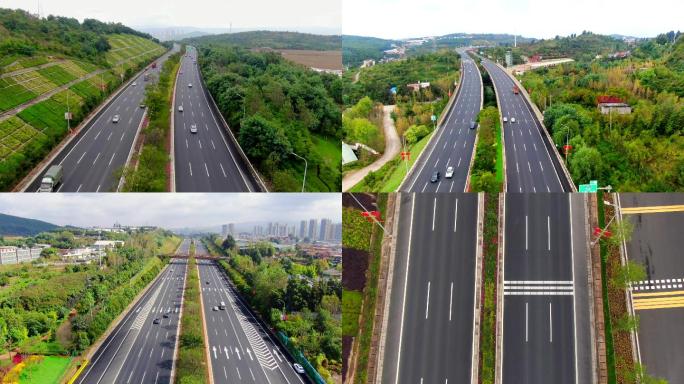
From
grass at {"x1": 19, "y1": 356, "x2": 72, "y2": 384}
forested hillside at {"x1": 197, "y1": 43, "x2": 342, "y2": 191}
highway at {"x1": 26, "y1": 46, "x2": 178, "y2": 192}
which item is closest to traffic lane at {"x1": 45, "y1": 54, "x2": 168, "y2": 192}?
highway at {"x1": 26, "y1": 46, "x2": 178, "y2": 192}

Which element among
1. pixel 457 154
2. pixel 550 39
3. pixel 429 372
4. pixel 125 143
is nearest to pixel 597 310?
pixel 429 372

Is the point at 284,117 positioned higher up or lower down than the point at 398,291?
higher up

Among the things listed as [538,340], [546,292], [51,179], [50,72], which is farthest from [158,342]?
[50,72]

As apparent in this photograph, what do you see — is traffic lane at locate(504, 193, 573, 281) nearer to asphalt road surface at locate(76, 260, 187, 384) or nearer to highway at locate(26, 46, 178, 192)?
asphalt road surface at locate(76, 260, 187, 384)

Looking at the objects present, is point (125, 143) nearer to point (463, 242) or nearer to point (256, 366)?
point (256, 366)

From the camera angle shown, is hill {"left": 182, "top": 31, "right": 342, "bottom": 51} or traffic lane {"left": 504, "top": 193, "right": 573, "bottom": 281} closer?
traffic lane {"left": 504, "top": 193, "right": 573, "bottom": 281}

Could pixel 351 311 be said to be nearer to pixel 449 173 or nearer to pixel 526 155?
pixel 449 173
